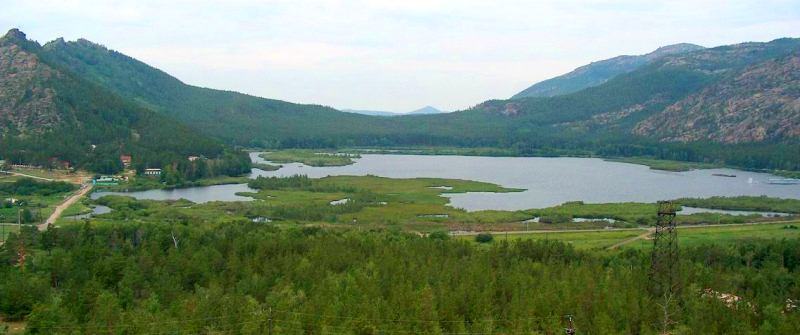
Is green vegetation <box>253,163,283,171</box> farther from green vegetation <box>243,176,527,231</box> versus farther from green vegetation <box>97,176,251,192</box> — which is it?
green vegetation <box>243,176,527,231</box>

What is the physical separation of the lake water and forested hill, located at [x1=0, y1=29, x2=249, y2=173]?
13501 mm

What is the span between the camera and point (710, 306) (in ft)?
113

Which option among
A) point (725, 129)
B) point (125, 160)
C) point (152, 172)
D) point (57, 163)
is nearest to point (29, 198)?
point (57, 163)

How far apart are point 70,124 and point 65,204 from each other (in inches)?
1931

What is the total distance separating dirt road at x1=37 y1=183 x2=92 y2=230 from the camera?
61.9m

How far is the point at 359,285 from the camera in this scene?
3631 cm

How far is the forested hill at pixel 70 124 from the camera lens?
104 metres

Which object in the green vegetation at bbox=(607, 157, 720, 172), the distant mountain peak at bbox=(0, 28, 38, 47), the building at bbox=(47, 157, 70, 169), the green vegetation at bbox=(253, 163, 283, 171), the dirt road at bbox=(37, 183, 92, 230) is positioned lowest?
the dirt road at bbox=(37, 183, 92, 230)

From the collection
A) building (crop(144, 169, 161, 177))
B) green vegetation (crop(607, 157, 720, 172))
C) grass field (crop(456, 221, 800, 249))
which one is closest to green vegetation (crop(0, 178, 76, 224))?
building (crop(144, 169, 161, 177))

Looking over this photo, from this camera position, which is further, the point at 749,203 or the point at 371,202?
the point at 371,202

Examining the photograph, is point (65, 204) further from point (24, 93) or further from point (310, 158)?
point (310, 158)

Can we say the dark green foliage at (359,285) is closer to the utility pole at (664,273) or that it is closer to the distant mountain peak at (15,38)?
the utility pole at (664,273)

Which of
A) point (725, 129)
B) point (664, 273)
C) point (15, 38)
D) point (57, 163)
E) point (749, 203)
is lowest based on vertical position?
point (749, 203)

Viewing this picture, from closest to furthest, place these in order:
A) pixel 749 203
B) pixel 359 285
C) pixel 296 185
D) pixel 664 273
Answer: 1. pixel 359 285
2. pixel 664 273
3. pixel 749 203
4. pixel 296 185
